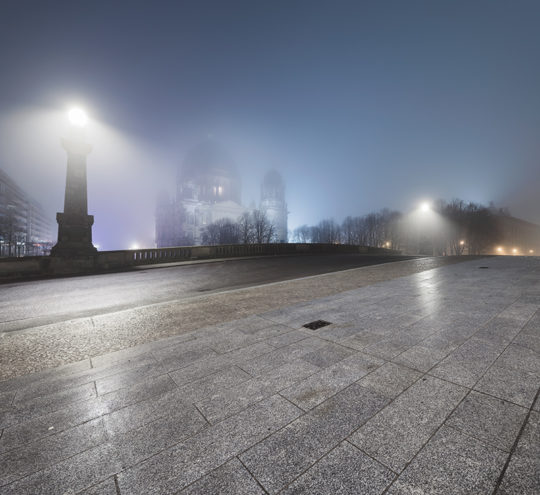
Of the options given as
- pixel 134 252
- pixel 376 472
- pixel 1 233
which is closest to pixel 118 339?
pixel 376 472

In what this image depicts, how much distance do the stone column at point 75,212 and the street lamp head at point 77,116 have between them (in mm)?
993

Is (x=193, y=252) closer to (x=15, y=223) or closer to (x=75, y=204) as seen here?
(x=75, y=204)

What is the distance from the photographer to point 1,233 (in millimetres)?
56500

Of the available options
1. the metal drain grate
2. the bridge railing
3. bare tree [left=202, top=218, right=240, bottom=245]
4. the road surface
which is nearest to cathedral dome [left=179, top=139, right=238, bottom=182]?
bare tree [left=202, top=218, right=240, bottom=245]

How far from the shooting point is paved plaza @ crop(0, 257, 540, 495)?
1812mm

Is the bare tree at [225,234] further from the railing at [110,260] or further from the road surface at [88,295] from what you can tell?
the road surface at [88,295]

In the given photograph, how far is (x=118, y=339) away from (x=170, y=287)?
564 centimetres

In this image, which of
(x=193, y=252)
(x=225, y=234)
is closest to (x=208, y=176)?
(x=225, y=234)

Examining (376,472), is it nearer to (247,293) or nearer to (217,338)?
(217,338)

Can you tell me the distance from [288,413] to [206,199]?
139 metres

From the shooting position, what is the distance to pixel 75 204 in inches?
639

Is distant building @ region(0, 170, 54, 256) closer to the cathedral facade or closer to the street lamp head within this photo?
the cathedral facade

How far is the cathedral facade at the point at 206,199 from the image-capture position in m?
116

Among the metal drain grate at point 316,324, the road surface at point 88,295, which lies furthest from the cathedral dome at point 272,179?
the metal drain grate at point 316,324
